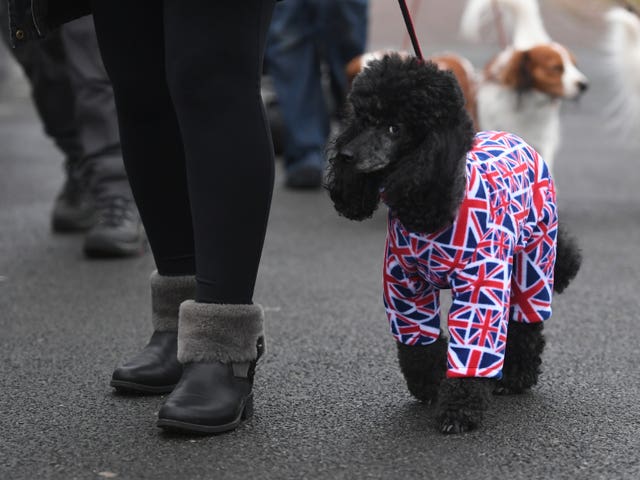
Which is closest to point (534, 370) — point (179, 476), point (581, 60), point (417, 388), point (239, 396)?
point (417, 388)

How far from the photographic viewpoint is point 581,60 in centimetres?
1474

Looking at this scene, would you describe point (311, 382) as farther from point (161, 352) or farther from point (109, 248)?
point (109, 248)

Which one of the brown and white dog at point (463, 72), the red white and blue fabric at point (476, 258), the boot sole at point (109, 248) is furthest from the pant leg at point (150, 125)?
the brown and white dog at point (463, 72)

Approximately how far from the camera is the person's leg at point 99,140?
4.34m

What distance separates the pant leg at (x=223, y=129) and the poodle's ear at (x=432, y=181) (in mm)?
293

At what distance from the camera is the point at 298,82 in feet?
20.2

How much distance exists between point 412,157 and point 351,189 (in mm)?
161

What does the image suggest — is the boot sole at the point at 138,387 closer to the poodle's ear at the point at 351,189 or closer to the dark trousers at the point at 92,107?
the poodle's ear at the point at 351,189

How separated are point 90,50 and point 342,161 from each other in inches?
96.2

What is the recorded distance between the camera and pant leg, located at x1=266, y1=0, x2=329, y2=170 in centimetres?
604

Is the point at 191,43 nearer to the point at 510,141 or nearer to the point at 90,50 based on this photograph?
the point at 510,141

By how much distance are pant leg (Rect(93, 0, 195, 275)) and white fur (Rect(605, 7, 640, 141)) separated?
3.59 metres

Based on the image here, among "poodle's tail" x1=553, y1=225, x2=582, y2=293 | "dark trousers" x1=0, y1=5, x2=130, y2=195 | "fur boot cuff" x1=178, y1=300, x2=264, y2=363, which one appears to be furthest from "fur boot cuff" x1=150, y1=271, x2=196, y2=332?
"dark trousers" x1=0, y1=5, x2=130, y2=195

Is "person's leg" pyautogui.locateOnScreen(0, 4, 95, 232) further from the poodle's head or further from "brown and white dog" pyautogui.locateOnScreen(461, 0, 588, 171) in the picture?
the poodle's head
